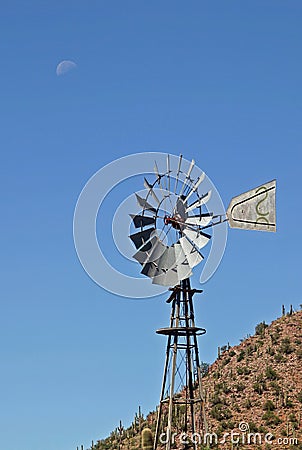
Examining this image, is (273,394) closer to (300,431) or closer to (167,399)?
(300,431)

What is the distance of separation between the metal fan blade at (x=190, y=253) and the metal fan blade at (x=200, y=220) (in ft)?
1.72

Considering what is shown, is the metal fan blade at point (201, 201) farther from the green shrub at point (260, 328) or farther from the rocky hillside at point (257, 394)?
the green shrub at point (260, 328)

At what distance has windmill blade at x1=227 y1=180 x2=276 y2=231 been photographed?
2445cm

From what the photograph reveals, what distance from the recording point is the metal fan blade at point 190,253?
24750 mm

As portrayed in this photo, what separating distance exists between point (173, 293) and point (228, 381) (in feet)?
75.4

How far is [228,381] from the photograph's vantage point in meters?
47.3

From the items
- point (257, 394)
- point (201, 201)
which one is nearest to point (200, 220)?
point (201, 201)

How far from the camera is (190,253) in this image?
2495 cm

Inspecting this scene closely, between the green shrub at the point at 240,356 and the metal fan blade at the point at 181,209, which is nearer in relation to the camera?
the metal fan blade at the point at 181,209

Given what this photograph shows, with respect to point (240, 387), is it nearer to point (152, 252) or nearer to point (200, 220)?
point (200, 220)

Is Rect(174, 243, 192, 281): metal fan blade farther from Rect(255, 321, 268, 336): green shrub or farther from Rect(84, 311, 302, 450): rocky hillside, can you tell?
Rect(255, 321, 268, 336): green shrub

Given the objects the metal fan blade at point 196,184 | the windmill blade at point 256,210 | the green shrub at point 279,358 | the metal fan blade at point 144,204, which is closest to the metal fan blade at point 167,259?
the metal fan blade at point 144,204

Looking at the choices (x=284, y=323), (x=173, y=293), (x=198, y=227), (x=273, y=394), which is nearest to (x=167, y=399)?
(x=173, y=293)

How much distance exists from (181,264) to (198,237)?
3.12ft
